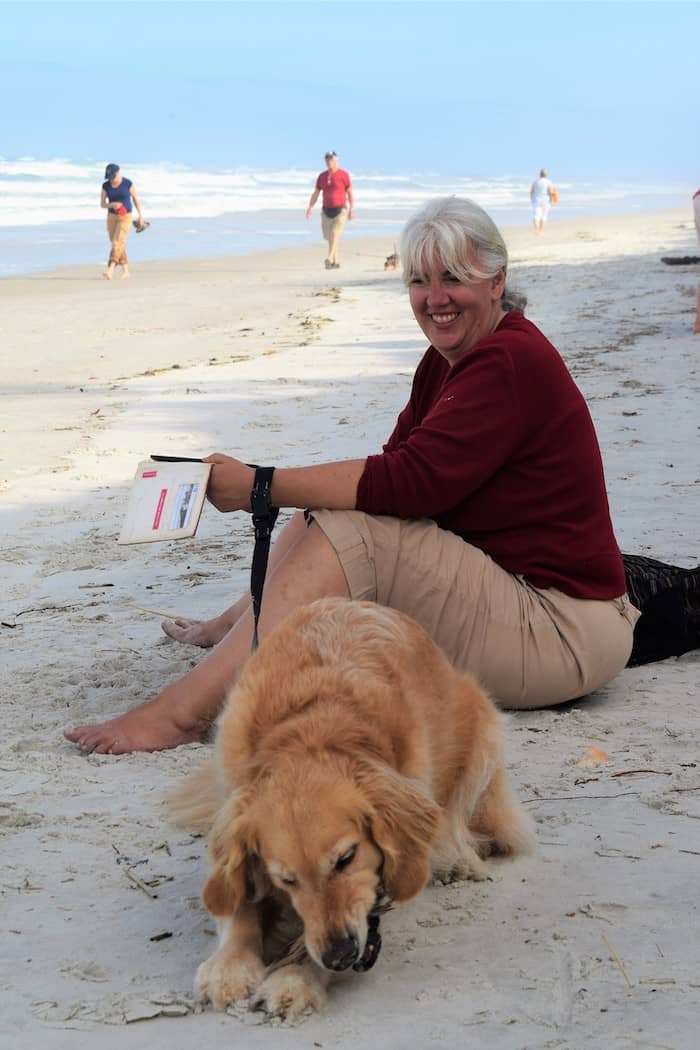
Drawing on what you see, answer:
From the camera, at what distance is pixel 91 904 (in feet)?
9.99

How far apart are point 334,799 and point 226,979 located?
0.45 meters

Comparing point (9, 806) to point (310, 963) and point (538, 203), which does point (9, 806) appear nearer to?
point (310, 963)

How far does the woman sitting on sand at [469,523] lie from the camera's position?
12.7 feet

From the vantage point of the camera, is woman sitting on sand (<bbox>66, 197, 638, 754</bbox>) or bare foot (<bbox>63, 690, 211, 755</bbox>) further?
bare foot (<bbox>63, 690, 211, 755</bbox>)

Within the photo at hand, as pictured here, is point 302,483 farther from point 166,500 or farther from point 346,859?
point 346,859

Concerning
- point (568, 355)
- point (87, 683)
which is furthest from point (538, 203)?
point (87, 683)

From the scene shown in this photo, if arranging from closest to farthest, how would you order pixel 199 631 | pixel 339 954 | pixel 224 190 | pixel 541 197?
pixel 339 954 → pixel 199 631 → pixel 541 197 → pixel 224 190

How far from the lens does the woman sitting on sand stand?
3881 millimetres

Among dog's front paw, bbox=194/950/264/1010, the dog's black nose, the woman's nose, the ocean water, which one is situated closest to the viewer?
the dog's black nose

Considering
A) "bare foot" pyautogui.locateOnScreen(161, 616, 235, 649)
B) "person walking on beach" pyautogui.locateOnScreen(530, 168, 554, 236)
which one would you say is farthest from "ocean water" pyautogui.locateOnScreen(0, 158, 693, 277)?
"bare foot" pyautogui.locateOnScreen(161, 616, 235, 649)

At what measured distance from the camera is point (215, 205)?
4397 cm

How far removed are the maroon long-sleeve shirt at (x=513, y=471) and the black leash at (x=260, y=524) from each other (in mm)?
286

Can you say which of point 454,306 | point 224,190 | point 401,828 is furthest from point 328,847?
point 224,190

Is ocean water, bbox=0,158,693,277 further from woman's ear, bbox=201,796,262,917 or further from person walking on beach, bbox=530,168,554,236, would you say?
woman's ear, bbox=201,796,262,917
